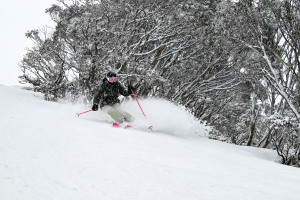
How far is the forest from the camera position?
26.3ft

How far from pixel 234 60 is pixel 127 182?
10886 mm

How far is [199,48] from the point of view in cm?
1181

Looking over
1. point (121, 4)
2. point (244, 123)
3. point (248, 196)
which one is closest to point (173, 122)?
point (248, 196)

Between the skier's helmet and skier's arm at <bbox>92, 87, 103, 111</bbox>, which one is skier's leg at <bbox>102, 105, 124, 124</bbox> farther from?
the skier's helmet

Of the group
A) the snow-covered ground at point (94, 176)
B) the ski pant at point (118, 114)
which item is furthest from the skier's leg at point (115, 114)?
the snow-covered ground at point (94, 176)

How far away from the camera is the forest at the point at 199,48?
8.01 metres

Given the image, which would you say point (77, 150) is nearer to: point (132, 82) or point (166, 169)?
point (166, 169)

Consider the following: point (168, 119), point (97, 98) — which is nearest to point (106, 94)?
point (97, 98)

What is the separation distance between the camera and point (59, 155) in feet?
7.66

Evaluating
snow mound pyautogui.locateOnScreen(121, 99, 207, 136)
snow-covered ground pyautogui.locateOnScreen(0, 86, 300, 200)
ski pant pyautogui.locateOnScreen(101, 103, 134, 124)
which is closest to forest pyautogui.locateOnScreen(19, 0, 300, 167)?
snow mound pyautogui.locateOnScreen(121, 99, 207, 136)

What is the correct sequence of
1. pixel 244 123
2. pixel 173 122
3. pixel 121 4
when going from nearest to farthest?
pixel 173 122
pixel 121 4
pixel 244 123

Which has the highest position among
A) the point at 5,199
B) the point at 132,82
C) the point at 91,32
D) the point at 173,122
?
the point at 91,32

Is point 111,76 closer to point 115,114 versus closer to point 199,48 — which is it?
point 115,114

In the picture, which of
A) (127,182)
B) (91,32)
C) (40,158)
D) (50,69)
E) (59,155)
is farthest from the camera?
(50,69)
